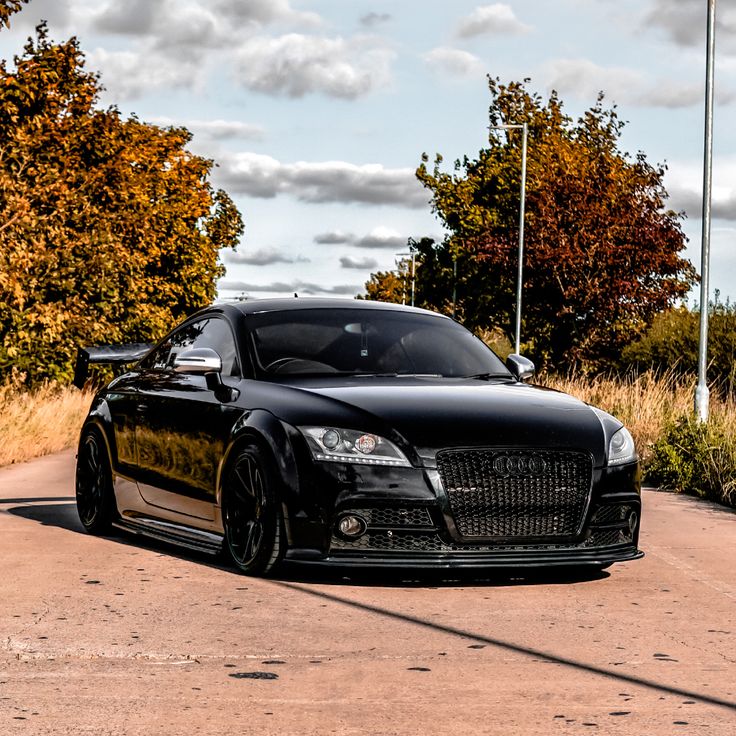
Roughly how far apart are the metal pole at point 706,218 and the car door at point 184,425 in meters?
9.52

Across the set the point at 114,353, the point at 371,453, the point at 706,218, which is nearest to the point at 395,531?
the point at 371,453

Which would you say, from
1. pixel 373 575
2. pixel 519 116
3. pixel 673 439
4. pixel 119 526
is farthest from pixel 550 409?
pixel 519 116

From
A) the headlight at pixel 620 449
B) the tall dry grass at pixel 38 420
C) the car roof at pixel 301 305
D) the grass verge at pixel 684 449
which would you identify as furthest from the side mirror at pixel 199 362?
the tall dry grass at pixel 38 420

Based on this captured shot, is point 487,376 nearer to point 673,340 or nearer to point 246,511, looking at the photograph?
point 246,511

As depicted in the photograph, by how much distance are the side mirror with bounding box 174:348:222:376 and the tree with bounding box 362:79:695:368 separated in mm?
30951

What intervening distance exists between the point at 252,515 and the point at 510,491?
1432mm

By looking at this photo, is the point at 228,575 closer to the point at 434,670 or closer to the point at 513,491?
the point at 513,491

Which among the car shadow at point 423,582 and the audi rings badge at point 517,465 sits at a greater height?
the audi rings badge at point 517,465

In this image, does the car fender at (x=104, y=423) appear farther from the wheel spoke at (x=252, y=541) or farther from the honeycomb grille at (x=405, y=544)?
the honeycomb grille at (x=405, y=544)

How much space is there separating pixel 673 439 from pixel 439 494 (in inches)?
358

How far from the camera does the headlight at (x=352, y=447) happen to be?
811cm

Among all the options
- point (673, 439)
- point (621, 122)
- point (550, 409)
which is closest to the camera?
point (550, 409)

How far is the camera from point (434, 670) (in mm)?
6242

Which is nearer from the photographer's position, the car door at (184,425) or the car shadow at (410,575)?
the car shadow at (410,575)
